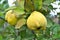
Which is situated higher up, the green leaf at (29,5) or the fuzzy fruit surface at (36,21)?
the green leaf at (29,5)

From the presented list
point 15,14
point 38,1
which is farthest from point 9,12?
point 38,1

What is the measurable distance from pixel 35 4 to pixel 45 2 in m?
0.17

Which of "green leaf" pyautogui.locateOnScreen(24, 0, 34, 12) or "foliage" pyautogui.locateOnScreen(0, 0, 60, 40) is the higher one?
"green leaf" pyautogui.locateOnScreen(24, 0, 34, 12)

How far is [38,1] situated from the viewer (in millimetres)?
747

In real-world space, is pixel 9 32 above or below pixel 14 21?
below

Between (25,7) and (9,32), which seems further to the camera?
(9,32)

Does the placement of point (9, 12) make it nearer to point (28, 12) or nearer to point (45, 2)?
point (28, 12)

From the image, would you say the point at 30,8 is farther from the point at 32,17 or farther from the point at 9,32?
the point at 9,32

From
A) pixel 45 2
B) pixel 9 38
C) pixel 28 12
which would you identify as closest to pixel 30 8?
pixel 28 12

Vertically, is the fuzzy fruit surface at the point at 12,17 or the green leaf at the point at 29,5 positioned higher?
the green leaf at the point at 29,5

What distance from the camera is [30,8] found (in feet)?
2.51

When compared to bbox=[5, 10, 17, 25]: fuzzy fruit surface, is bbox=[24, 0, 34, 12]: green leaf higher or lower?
higher

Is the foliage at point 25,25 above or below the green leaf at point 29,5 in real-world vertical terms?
below

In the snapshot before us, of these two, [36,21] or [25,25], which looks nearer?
[36,21]
